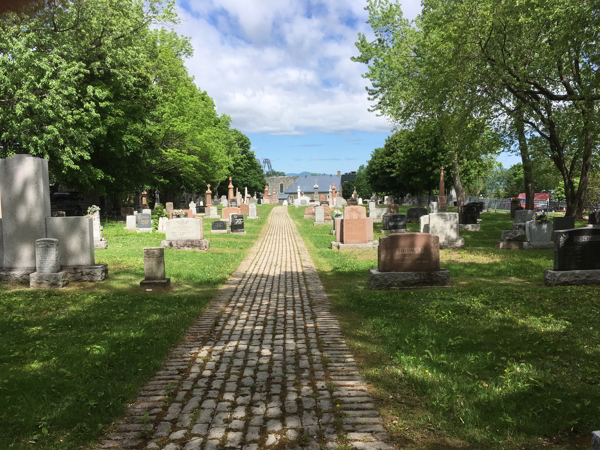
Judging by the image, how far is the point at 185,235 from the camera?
17.0 m

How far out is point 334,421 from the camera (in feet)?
12.4

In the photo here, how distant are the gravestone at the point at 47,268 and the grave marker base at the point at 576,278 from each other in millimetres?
10450

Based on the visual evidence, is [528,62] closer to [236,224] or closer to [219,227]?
[236,224]

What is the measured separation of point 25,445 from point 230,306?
4942mm

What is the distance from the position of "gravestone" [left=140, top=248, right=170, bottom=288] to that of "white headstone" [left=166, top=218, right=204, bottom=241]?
714 centimetres

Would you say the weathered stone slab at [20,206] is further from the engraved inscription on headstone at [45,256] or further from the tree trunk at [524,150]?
the tree trunk at [524,150]

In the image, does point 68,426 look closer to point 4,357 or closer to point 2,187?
point 4,357

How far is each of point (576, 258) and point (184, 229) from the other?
1263 centimetres

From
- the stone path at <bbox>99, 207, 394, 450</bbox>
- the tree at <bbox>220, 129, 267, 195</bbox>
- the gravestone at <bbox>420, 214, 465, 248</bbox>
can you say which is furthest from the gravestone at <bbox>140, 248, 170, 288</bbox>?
the tree at <bbox>220, 129, 267, 195</bbox>

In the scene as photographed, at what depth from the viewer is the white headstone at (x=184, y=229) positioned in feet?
55.3

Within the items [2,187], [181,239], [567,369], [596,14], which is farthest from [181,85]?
[567,369]

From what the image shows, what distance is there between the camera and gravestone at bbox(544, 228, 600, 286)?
9.27 meters

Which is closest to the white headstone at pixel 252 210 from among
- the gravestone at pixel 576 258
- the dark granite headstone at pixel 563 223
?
the dark granite headstone at pixel 563 223

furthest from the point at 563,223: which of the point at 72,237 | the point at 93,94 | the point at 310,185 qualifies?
the point at 310,185
